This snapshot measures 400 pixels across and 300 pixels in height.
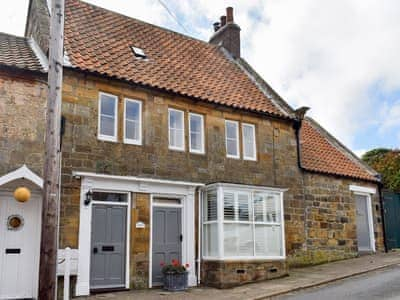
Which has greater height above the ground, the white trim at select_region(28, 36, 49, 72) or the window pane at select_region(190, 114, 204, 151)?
the white trim at select_region(28, 36, 49, 72)

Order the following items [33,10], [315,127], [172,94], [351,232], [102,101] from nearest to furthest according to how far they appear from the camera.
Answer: [102,101] < [172,94] < [33,10] < [351,232] < [315,127]

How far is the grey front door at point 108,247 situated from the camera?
1117 centimetres

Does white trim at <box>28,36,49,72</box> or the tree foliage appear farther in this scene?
the tree foliage

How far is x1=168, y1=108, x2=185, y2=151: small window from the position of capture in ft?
43.5

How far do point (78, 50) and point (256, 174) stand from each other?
681 centimetres

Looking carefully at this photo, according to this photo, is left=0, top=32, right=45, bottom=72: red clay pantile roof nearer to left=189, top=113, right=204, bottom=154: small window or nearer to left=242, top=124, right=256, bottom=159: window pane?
left=189, top=113, right=204, bottom=154: small window

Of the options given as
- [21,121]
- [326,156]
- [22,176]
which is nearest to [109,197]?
[22,176]

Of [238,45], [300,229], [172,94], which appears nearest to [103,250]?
[172,94]

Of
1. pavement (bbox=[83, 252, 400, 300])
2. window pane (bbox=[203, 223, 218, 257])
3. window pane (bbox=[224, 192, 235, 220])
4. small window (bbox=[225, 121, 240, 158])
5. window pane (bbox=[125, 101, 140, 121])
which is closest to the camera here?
pavement (bbox=[83, 252, 400, 300])

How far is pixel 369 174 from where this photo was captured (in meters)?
18.5

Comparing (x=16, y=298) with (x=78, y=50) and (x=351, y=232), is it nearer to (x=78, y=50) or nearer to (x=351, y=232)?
(x=78, y=50)

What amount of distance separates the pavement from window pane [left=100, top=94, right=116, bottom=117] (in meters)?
4.74

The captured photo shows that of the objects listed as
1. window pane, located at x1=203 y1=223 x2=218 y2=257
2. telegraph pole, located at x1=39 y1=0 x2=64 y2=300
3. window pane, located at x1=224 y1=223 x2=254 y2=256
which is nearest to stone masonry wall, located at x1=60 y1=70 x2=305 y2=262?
window pane, located at x1=203 y1=223 x2=218 y2=257

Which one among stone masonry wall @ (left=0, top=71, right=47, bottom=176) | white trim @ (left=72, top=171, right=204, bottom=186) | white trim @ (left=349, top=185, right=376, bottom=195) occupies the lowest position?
white trim @ (left=72, top=171, right=204, bottom=186)
